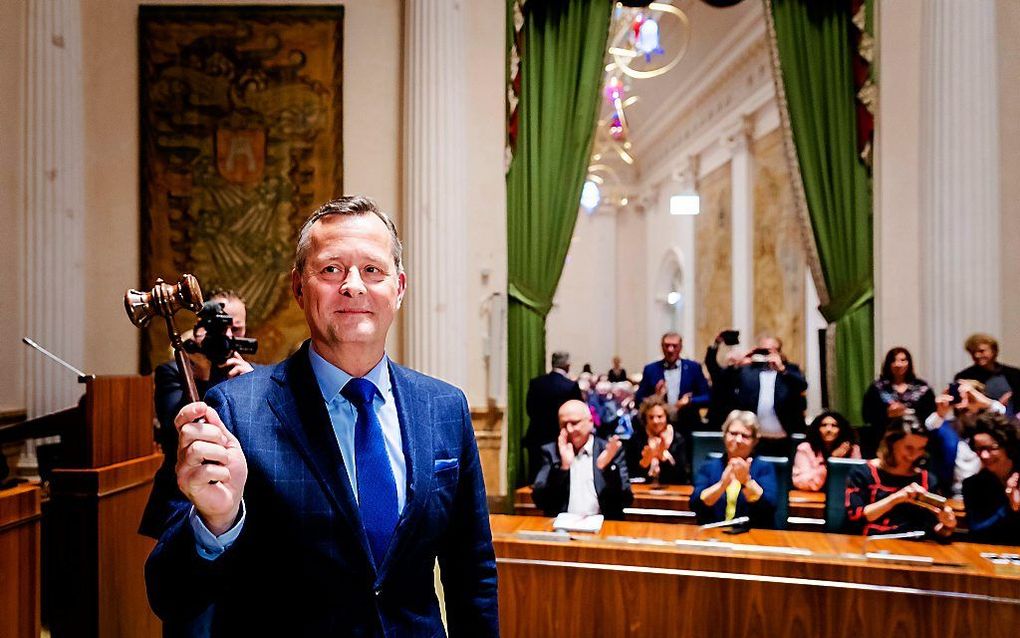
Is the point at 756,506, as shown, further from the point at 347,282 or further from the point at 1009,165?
the point at 1009,165

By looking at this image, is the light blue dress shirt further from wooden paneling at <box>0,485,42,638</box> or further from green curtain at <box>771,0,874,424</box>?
green curtain at <box>771,0,874,424</box>

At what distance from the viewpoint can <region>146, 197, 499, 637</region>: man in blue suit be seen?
4.31 feet

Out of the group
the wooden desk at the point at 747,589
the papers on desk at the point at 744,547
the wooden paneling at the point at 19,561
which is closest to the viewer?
the wooden paneling at the point at 19,561

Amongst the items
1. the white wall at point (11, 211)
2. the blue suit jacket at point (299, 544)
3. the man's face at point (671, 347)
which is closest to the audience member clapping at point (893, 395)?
the man's face at point (671, 347)

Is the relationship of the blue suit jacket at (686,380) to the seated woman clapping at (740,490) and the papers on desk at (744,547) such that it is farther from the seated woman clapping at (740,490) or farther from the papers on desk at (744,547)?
the papers on desk at (744,547)

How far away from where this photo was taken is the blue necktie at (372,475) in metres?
1.41

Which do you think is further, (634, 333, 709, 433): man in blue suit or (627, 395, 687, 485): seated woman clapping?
(634, 333, 709, 433): man in blue suit

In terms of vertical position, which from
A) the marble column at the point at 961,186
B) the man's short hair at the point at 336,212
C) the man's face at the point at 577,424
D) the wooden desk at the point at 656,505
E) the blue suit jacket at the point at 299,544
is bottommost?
the wooden desk at the point at 656,505

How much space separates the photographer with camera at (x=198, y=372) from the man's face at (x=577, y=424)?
6.58ft

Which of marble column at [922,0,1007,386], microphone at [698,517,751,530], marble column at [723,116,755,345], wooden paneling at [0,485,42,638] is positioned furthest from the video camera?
marble column at [723,116,755,345]

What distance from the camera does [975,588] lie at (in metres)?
3.10

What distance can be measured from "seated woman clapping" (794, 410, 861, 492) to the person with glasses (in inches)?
53.0

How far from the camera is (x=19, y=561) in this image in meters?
3.14

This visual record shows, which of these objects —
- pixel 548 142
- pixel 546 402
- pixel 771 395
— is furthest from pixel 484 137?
pixel 771 395
